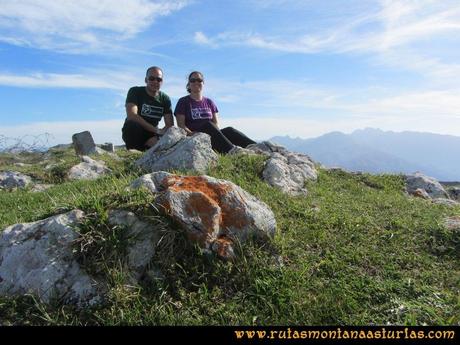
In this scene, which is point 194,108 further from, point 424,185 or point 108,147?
point 108,147

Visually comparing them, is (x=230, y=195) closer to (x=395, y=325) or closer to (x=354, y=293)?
(x=354, y=293)

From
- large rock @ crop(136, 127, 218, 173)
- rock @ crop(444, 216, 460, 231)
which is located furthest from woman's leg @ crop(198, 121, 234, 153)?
A: rock @ crop(444, 216, 460, 231)

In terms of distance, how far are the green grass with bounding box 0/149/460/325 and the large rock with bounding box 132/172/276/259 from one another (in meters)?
0.19

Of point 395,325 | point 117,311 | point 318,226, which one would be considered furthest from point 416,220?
point 117,311

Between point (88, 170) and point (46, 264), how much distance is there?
9.22 meters

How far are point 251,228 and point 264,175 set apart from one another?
4097 mm

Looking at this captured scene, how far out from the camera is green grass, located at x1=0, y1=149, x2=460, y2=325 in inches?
195

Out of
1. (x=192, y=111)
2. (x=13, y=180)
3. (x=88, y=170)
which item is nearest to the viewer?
(x=13, y=180)

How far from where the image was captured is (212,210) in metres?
6.20

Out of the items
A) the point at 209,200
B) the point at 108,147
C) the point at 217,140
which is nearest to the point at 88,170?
the point at 217,140

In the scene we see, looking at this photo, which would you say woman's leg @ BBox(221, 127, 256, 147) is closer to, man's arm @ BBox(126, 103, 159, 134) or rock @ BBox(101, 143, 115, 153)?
man's arm @ BBox(126, 103, 159, 134)

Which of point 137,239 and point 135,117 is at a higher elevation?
point 135,117

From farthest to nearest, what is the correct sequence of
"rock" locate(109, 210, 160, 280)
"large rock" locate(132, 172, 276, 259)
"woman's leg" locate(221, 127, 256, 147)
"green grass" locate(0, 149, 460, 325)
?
"woman's leg" locate(221, 127, 256, 147)
"large rock" locate(132, 172, 276, 259)
"rock" locate(109, 210, 160, 280)
"green grass" locate(0, 149, 460, 325)

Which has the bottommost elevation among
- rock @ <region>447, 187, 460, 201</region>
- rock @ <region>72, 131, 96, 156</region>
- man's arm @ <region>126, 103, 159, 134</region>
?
rock @ <region>447, 187, 460, 201</region>
